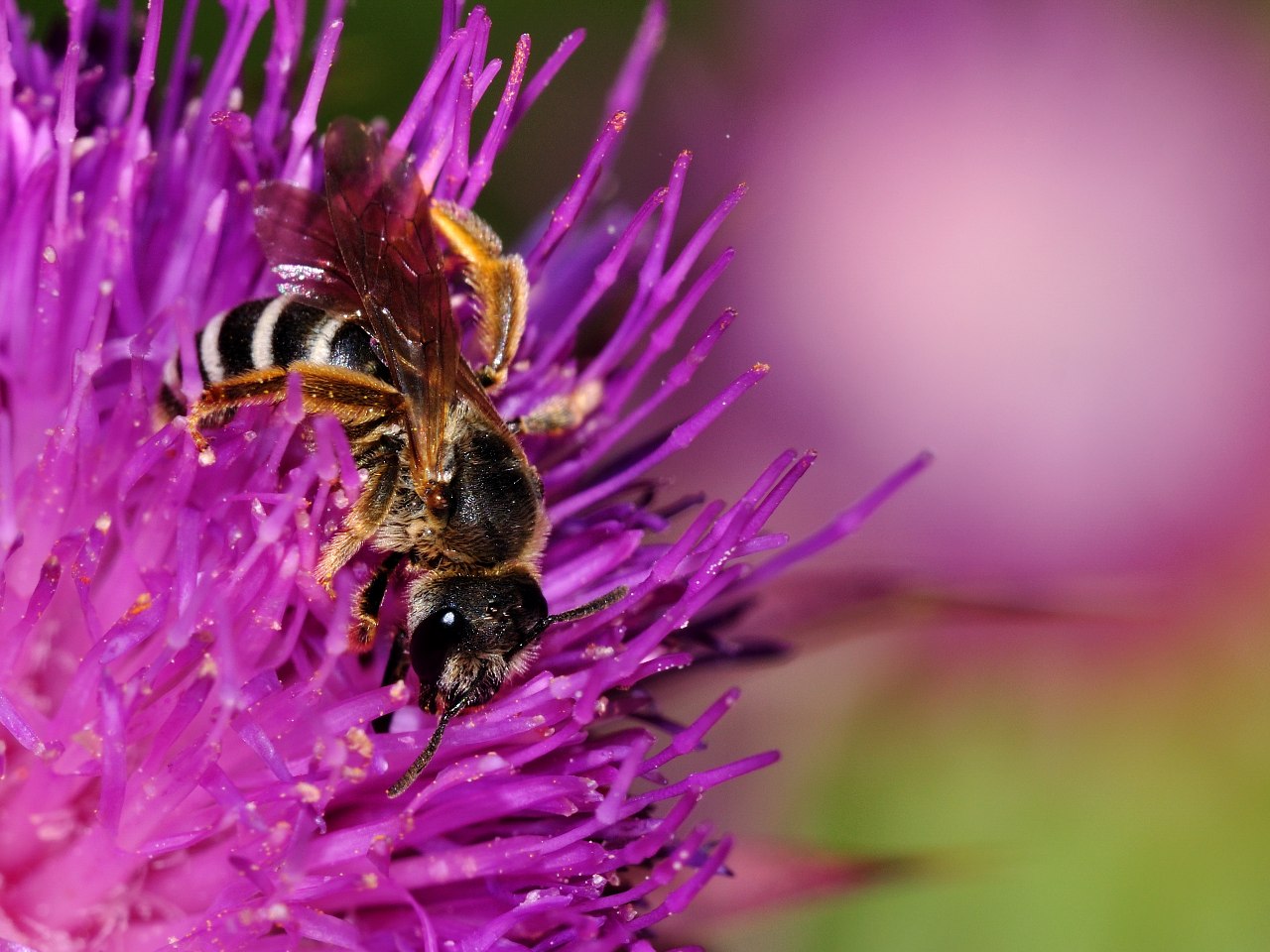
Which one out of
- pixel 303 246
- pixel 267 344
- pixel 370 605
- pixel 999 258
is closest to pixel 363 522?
pixel 370 605

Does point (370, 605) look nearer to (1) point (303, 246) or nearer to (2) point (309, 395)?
(2) point (309, 395)

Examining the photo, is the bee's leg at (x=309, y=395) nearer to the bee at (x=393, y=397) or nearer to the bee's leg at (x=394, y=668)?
the bee at (x=393, y=397)

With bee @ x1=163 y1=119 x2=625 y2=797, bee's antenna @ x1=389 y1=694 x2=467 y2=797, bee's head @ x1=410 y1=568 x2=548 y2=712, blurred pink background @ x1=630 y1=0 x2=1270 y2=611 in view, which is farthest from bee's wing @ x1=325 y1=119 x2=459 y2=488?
blurred pink background @ x1=630 y1=0 x2=1270 y2=611

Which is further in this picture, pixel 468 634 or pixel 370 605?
pixel 370 605

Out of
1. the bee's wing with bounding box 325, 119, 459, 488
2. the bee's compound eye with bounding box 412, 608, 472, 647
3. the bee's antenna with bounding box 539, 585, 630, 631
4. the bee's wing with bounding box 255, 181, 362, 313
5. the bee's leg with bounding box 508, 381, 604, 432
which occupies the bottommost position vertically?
the bee's compound eye with bounding box 412, 608, 472, 647

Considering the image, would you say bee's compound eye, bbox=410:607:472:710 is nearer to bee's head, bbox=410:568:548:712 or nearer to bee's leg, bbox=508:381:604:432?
bee's head, bbox=410:568:548:712

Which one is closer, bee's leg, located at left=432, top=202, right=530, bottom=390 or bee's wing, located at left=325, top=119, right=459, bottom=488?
bee's wing, located at left=325, top=119, right=459, bottom=488

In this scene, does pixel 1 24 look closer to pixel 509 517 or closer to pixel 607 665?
pixel 509 517
